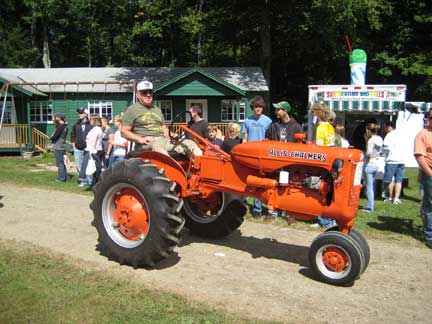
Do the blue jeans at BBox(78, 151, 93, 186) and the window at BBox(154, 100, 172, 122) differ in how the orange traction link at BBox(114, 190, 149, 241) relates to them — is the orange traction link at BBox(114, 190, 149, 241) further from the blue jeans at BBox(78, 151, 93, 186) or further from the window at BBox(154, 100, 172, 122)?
the window at BBox(154, 100, 172, 122)

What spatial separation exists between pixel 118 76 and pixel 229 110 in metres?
6.89

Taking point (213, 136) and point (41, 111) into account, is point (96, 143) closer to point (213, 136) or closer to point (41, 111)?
point (213, 136)

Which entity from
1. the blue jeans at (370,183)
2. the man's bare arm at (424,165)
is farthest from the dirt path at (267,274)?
the blue jeans at (370,183)

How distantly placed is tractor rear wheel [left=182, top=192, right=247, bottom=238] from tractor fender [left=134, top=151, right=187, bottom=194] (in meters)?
0.69

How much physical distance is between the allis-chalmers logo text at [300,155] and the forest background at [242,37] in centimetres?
1999

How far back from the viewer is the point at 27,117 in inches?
905

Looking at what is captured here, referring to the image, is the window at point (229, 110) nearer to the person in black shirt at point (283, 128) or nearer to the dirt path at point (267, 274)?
the person in black shirt at point (283, 128)

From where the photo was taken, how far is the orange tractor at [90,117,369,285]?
479cm

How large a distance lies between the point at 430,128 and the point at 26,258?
545 cm

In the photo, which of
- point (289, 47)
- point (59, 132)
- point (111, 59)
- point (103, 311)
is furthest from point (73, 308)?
point (111, 59)

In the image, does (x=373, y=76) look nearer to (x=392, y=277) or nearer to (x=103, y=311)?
(x=392, y=277)

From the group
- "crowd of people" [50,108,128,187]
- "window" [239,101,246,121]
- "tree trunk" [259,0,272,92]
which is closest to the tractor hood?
"crowd of people" [50,108,128,187]

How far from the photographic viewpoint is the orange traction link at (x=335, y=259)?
480cm

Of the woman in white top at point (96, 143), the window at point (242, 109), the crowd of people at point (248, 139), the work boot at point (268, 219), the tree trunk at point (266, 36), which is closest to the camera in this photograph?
the crowd of people at point (248, 139)
